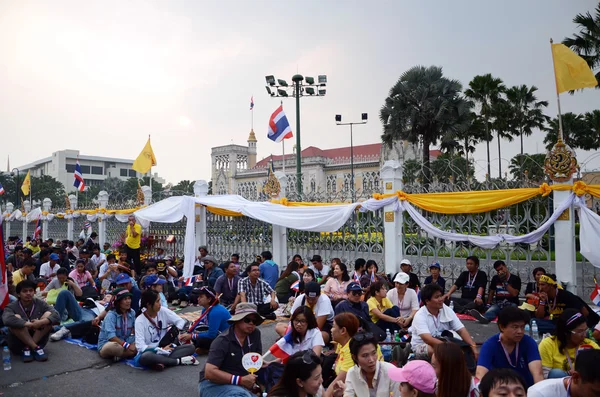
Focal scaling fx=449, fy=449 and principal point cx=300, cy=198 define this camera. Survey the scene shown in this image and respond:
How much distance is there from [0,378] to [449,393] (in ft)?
18.5

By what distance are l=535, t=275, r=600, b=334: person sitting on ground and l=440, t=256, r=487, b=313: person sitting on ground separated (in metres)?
1.85

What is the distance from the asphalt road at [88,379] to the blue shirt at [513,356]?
321cm

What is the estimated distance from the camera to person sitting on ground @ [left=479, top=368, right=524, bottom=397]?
2572 mm

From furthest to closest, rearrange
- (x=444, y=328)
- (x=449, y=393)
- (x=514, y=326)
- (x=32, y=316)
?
(x=32, y=316), (x=444, y=328), (x=514, y=326), (x=449, y=393)

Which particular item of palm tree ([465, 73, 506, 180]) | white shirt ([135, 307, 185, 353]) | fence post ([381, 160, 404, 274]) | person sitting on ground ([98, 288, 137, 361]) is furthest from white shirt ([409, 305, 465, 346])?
palm tree ([465, 73, 506, 180])

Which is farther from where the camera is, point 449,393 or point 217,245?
point 217,245

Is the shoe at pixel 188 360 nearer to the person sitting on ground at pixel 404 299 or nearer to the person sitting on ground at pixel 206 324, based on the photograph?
the person sitting on ground at pixel 206 324

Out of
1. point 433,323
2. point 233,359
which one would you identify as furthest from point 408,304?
point 233,359

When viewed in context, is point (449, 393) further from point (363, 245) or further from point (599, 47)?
point (599, 47)

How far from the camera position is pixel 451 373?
2.89 metres

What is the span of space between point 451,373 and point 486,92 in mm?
25028

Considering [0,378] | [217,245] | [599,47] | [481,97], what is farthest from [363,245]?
[481,97]

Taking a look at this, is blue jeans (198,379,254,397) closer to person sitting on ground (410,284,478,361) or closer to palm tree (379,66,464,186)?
person sitting on ground (410,284,478,361)

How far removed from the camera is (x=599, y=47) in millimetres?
15391
